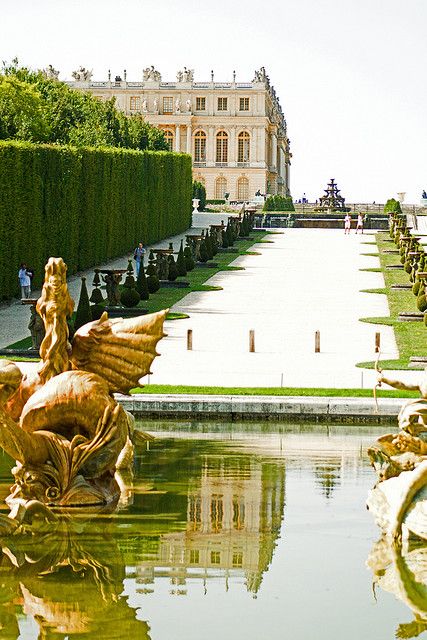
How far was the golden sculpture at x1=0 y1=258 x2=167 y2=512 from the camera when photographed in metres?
10.6

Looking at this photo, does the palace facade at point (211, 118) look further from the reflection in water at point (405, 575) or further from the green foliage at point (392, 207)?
the reflection in water at point (405, 575)

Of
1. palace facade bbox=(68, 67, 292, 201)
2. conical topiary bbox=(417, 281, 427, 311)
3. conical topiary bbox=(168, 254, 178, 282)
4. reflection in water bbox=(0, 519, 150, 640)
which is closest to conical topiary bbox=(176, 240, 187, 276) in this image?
conical topiary bbox=(168, 254, 178, 282)

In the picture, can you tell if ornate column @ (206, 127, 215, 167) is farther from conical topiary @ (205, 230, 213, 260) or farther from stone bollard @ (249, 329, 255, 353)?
stone bollard @ (249, 329, 255, 353)

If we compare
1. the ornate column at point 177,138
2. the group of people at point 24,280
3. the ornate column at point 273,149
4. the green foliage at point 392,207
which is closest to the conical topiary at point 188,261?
the group of people at point 24,280

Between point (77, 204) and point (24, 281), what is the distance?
28.7 feet

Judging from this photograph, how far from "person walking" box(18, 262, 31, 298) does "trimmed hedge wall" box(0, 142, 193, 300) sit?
296 mm

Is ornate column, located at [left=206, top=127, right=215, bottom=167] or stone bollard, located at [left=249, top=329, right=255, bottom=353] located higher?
ornate column, located at [left=206, top=127, right=215, bottom=167]

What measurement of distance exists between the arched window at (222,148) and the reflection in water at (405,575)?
136 metres

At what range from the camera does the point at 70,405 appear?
1073cm

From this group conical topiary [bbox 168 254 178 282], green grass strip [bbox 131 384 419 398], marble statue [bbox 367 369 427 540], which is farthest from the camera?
conical topiary [bbox 168 254 178 282]

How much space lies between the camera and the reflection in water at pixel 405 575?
797 centimetres

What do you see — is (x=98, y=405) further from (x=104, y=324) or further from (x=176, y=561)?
(x=176, y=561)

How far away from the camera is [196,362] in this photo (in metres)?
24.1

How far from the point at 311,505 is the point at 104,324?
2.15 m
